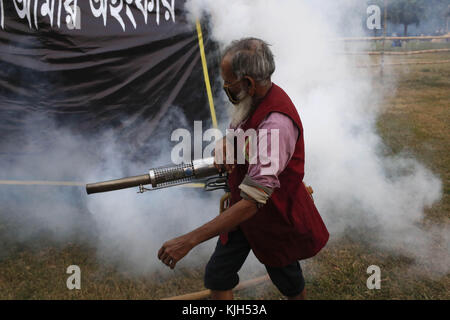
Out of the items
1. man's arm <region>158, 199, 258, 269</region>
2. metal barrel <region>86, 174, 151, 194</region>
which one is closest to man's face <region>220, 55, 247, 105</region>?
man's arm <region>158, 199, 258, 269</region>

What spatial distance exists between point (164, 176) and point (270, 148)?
2.31ft

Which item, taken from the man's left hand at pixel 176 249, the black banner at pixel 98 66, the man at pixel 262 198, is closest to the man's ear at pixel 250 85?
the man at pixel 262 198

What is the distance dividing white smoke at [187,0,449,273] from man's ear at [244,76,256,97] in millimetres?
2064

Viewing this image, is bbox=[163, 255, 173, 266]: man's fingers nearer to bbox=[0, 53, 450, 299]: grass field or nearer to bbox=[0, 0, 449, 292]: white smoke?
bbox=[0, 53, 450, 299]: grass field

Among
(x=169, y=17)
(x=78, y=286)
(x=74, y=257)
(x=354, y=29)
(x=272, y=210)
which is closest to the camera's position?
(x=272, y=210)

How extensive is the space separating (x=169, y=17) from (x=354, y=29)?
10.0 ft

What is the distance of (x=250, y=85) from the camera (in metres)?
1.80

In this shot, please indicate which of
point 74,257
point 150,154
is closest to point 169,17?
point 150,154

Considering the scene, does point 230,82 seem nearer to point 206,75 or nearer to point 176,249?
point 176,249

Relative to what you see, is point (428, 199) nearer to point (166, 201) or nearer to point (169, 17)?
point (166, 201)

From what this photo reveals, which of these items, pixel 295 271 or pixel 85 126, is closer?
pixel 295 271

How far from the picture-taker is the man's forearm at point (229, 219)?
67.2 inches

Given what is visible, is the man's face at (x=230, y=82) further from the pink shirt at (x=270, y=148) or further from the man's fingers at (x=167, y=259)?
the man's fingers at (x=167, y=259)

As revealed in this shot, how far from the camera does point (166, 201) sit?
13.2 feet
